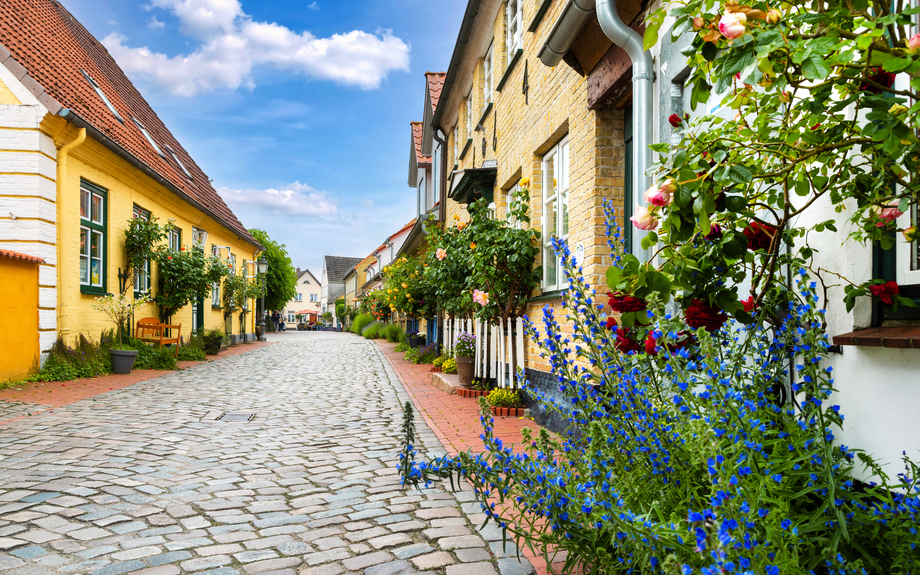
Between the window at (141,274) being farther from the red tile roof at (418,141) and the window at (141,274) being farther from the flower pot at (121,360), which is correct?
the red tile roof at (418,141)

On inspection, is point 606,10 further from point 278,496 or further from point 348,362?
point 348,362

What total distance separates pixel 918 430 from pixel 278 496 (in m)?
3.37

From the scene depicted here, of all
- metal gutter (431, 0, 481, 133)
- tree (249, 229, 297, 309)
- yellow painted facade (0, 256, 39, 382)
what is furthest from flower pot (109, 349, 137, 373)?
tree (249, 229, 297, 309)

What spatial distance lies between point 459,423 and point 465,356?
251 centimetres

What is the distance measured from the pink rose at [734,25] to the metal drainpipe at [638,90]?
236 centimetres

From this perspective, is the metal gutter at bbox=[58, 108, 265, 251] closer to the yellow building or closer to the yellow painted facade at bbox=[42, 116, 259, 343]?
the yellow building

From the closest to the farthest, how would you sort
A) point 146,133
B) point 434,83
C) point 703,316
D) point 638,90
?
point 703,316 → point 638,90 → point 146,133 → point 434,83

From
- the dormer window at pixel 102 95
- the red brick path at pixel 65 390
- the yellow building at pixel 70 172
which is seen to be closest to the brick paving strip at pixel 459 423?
the red brick path at pixel 65 390

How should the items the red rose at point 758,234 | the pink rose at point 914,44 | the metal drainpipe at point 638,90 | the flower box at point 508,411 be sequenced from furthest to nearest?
1. the flower box at point 508,411
2. the metal drainpipe at point 638,90
3. the red rose at point 758,234
4. the pink rose at point 914,44

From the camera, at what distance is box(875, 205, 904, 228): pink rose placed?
198 cm

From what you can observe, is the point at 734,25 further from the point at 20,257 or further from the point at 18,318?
the point at 18,318

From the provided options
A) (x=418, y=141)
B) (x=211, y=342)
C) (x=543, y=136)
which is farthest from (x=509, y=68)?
(x=418, y=141)

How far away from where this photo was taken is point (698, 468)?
1984 mm

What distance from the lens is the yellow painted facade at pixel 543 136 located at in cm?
523
